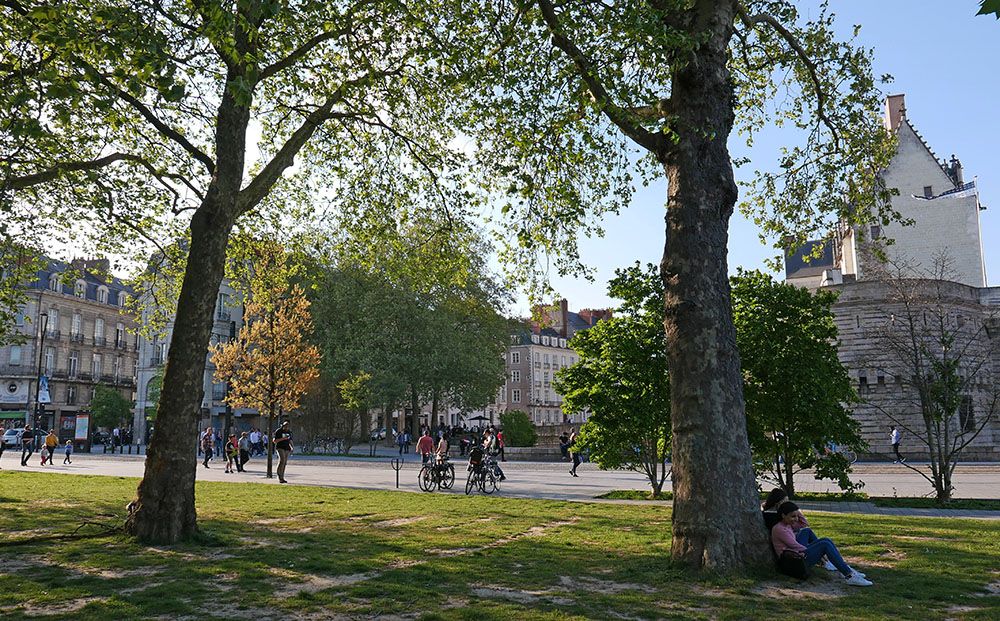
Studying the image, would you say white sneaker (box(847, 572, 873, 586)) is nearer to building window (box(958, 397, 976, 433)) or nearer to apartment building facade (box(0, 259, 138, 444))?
building window (box(958, 397, 976, 433))

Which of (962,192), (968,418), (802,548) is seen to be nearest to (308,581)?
(802,548)

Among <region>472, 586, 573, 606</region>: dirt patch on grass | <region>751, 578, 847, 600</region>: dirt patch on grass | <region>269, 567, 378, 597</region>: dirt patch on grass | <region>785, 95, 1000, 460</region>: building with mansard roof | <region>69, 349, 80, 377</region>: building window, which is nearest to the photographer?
<region>472, 586, 573, 606</region>: dirt patch on grass

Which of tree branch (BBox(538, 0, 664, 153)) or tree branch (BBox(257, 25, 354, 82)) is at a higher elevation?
tree branch (BBox(257, 25, 354, 82))

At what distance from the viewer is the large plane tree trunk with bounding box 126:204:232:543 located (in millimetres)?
10266

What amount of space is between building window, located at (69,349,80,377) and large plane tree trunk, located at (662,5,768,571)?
78508mm

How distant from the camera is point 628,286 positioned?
18500 millimetres

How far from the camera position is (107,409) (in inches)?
2761

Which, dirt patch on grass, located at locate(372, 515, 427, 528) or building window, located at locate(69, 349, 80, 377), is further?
building window, located at locate(69, 349, 80, 377)

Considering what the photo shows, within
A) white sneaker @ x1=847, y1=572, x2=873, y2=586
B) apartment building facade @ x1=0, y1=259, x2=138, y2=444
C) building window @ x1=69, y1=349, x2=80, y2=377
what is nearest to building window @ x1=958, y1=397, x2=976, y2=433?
white sneaker @ x1=847, y1=572, x2=873, y2=586

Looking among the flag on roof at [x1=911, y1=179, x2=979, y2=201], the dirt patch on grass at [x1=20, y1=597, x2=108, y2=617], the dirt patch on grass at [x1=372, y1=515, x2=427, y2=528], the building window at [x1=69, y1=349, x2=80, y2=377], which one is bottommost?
the dirt patch on grass at [x1=372, y1=515, x2=427, y2=528]

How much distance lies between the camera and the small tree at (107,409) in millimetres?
69938

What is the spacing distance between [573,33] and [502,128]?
9.12 feet

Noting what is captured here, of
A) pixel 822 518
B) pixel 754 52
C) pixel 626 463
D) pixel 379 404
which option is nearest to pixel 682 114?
pixel 754 52

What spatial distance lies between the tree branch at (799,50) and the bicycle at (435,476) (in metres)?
13.4
